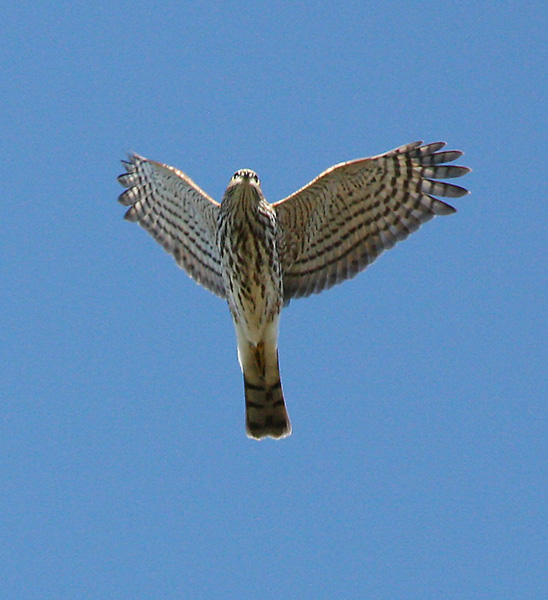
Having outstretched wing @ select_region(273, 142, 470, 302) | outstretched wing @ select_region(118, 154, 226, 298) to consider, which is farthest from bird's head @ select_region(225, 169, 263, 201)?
outstretched wing @ select_region(118, 154, 226, 298)

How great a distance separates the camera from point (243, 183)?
12453 mm

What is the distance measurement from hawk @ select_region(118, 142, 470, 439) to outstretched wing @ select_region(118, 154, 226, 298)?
0.04 ft

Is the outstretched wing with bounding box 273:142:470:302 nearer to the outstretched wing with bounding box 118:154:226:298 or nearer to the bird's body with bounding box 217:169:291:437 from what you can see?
the bird's body with bounding box 217:169:291:437

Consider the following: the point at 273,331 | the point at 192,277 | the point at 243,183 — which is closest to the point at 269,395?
the point at 273,331

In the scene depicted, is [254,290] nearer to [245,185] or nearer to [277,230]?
[277,230]

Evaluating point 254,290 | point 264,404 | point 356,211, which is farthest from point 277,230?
point 264,404

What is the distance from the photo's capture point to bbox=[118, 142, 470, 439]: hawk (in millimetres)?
12695

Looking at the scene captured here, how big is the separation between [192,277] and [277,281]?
125 centimetres

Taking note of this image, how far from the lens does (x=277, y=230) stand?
1308 cm

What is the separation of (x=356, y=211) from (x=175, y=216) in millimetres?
2225

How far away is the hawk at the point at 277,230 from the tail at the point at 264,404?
0.01 meters

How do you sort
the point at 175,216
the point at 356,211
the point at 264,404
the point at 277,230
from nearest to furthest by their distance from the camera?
Result: the point at 277,230 < the point at 356,211 < the point at 264,404 < the point at 175,216

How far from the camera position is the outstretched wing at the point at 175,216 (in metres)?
13.6

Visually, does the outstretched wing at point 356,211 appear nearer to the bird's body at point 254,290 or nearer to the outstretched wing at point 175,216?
the bird's body at point 254,290
